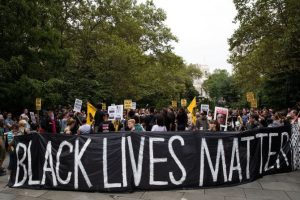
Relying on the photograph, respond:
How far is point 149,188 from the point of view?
8211 mm

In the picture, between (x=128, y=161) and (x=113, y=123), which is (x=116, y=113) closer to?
(x=113, y=123)

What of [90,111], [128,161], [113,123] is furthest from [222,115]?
[128,161]

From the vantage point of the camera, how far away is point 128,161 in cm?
820

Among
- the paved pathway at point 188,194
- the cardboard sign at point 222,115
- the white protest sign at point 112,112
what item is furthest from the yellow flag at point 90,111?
the paved pathway at point 188,194

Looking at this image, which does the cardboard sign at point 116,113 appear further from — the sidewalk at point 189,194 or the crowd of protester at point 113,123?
the sidewalk at point 189,194

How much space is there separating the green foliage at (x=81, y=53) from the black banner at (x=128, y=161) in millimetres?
8528

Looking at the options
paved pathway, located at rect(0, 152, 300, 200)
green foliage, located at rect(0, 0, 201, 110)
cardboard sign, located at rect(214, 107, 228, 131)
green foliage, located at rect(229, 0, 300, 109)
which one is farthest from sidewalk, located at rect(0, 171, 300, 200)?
green foliage, located at rect(229, 0, 300, 109)

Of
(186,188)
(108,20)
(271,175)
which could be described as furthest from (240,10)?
(186,188)

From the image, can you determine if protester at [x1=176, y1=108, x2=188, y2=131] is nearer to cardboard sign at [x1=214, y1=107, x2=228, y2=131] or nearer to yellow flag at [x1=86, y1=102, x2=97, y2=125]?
cardboard sign at [x1=214, y1=107, x2=228, y2=131]

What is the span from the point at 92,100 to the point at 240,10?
13.0m

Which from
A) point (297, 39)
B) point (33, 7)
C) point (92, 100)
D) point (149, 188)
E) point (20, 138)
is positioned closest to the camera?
point (149, 188)

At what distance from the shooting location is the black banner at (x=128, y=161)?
26.9 ft

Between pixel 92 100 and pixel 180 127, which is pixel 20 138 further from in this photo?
pixel 92 100

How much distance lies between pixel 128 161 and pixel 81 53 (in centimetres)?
2408
